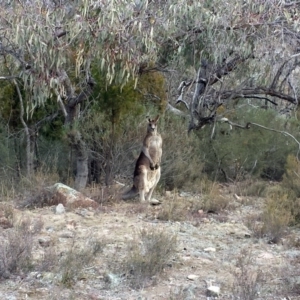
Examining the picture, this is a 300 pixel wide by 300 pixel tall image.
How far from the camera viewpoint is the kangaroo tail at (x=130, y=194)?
11359mm

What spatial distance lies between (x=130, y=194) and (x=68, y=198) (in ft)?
4.60

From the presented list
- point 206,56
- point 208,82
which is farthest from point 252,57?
point 208,82

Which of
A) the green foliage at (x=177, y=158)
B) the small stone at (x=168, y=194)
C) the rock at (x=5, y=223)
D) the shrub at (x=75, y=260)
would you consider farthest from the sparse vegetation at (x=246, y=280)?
the green foliage at (x=177, y=158)

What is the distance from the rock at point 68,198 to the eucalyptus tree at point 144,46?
128cm

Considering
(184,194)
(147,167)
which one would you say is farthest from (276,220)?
(184,194)

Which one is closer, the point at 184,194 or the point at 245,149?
the point at 184,194

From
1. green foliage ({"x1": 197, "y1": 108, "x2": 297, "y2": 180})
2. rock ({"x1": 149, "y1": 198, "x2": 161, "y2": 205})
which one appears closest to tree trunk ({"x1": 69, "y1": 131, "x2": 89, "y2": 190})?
rock ({"x1": 149, "y1": 198, "x2": 161, "y2": 205})

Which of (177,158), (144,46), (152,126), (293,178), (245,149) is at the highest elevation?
(144,46)

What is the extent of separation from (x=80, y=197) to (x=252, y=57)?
12.5 feet

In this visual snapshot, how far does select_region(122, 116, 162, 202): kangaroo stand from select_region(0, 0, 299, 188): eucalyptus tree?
1047 millimetres

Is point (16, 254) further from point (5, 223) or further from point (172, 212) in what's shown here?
point (172, 212)

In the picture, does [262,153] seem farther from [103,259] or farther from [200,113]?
[103,259]

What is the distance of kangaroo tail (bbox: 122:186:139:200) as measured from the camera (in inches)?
447

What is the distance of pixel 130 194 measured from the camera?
1143cm
